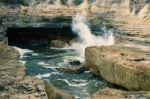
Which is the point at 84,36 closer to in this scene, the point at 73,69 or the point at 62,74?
the point at 73,69

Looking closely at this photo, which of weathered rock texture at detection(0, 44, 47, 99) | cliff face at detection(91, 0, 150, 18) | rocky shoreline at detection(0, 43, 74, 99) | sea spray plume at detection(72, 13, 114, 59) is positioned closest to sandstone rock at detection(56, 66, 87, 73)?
rocky shoreline at detection(0, 43, 74, 99)

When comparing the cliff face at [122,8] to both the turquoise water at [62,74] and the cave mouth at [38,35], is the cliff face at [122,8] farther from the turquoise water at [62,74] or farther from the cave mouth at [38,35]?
the turquoise water at [62,74]

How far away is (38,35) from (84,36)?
4562 mm

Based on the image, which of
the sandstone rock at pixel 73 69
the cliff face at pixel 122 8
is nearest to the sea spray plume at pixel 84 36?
the cliff face at pixel 122 8

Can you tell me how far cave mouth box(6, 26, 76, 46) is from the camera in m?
37.5

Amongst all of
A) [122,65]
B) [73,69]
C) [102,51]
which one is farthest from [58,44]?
[122,65]

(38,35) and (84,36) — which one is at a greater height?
(84,36)

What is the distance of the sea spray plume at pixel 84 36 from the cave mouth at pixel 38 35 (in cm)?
73

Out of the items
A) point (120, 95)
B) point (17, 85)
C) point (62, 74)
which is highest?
point (17, 85)

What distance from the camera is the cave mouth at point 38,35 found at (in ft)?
123

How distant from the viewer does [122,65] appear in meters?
18.6

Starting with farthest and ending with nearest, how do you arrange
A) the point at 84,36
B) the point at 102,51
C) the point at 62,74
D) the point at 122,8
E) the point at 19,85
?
the point at 122,8 → the point at 84,36 → the point at 62,74 → the point at 102,51 → the point at 19,85

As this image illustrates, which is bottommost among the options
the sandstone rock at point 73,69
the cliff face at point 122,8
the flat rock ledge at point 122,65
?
the sandstone rock at point 73,69

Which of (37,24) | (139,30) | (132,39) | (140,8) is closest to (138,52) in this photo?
(132,39)
